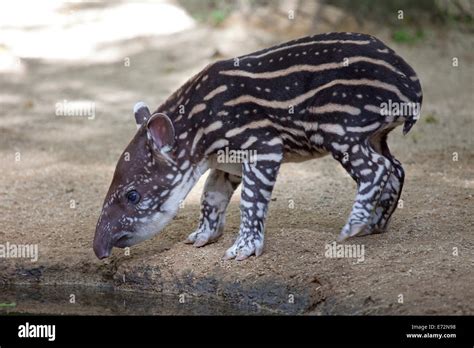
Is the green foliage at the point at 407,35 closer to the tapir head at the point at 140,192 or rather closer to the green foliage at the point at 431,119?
the green foliage at the point at 431,119

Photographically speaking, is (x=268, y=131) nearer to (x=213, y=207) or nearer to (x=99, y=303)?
(x=213, y=207)

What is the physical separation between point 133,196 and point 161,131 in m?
0.65

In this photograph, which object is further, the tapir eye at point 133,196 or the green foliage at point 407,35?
the green foliage at point 407,35

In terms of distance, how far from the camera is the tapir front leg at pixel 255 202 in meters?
8.02

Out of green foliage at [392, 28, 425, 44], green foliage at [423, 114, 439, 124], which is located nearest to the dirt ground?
green foliage at [423, 114, 439, 124]

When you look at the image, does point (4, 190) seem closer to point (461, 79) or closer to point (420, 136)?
point (420, 136)

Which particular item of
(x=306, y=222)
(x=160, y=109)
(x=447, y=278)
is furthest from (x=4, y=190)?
(x=447, y=278)

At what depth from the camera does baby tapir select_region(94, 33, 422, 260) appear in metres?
7.81

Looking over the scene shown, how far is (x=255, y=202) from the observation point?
8109mm

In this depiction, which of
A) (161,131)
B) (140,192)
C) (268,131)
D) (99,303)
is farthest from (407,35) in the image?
(99,303)

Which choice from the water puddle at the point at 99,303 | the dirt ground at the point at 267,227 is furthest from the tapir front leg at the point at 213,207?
the water puddle at the point at 99,303

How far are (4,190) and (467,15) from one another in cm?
1121

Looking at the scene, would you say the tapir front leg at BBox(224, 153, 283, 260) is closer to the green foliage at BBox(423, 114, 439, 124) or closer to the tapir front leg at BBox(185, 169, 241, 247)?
the tapir front leg at BBox(185, 169, 241, 247)

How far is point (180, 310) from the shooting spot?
7.82 m
